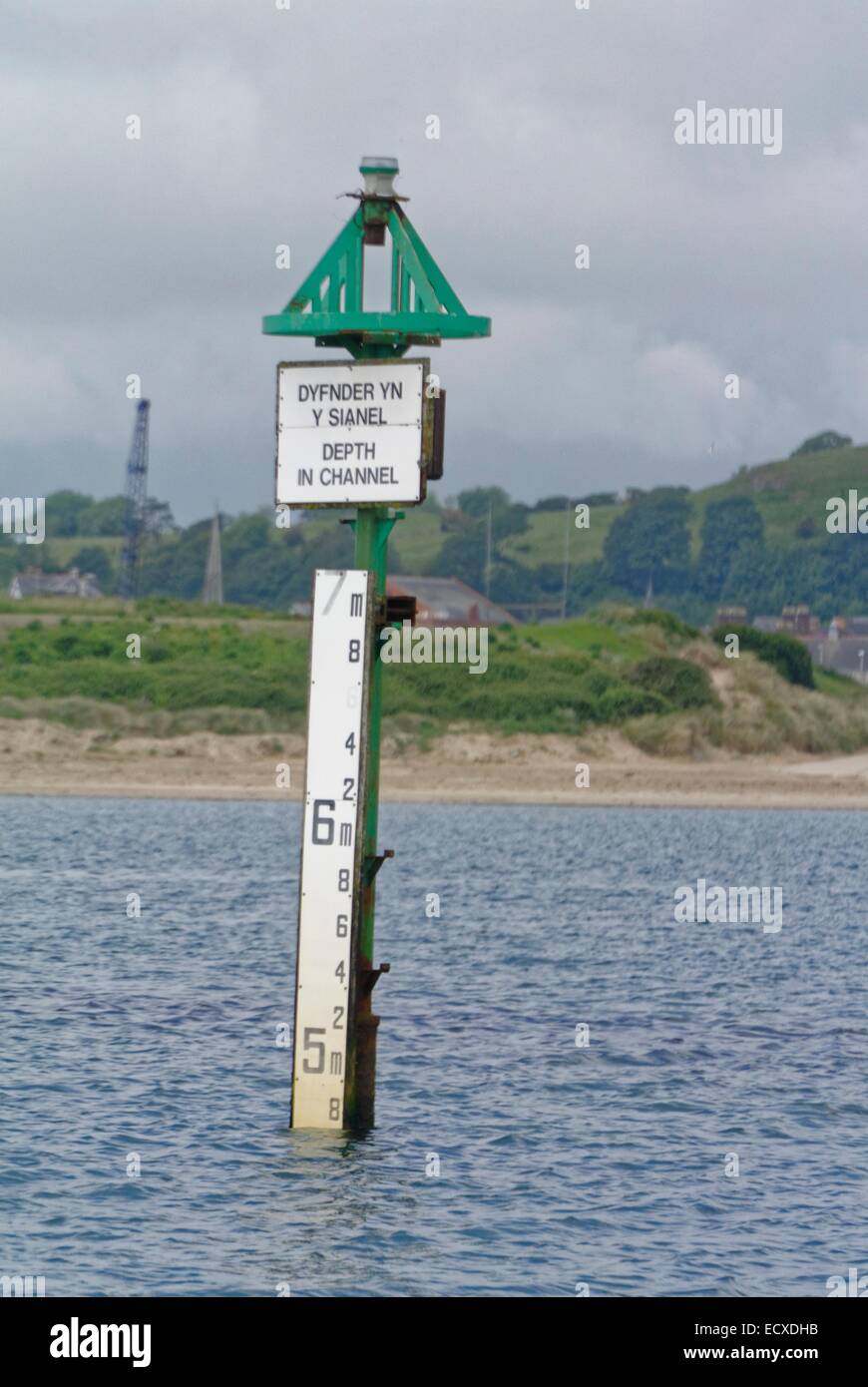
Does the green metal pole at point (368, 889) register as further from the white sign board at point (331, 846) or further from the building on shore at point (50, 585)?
the building on shore at point (50, 585)

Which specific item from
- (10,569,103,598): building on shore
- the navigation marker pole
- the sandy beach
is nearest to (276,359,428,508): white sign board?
the navigation marker pole

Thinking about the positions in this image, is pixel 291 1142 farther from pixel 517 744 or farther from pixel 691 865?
pixel 517 744

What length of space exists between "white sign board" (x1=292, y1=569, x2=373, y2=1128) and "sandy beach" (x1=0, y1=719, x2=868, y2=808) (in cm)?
6644

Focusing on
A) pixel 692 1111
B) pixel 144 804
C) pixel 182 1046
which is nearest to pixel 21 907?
pixel 182 1046

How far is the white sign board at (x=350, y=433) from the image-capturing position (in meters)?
21.1

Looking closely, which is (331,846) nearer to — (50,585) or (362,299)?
(362,299)

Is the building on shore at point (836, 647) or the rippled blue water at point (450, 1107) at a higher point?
the building on shore at point (836, 647)

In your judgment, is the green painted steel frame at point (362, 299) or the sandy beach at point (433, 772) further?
the sandy beach at point (433, 772)

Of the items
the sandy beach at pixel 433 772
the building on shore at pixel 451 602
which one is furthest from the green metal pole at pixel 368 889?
the building on shore at pixel 451 602

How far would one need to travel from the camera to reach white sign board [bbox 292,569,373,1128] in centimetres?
2102

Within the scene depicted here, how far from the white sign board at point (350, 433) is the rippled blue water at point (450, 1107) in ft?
21.5

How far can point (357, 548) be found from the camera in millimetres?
21609

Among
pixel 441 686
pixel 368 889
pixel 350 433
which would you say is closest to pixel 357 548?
pixel 350 433

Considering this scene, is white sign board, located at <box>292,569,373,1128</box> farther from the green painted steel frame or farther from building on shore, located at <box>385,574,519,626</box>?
building on shore, located at <box>385,574,519,626</box>
